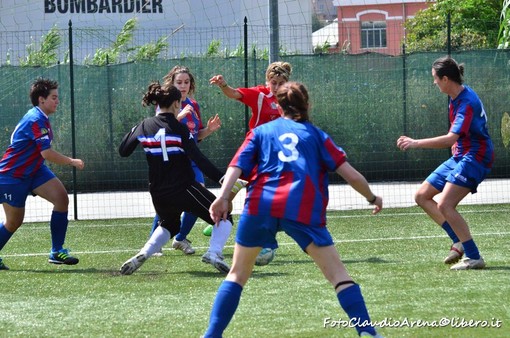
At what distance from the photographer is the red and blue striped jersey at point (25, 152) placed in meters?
8.98

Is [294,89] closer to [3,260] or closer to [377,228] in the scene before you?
[3,260]

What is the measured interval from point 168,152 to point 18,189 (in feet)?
5.70

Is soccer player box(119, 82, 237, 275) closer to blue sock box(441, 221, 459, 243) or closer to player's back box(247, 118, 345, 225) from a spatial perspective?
blue sock box(441, 221, 459, 243)

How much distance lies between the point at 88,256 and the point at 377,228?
3531 mm

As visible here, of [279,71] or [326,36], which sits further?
[326,36]

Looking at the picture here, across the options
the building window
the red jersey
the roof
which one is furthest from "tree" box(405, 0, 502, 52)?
the red jersey

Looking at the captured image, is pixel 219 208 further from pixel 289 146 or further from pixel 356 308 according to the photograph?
pixel 356 308

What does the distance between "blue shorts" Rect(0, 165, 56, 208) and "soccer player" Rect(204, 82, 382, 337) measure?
13.1ft

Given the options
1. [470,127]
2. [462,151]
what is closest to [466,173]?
[462,151]

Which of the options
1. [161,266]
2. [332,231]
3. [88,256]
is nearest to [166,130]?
[161,266]

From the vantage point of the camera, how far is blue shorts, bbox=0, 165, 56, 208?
9.05 metres

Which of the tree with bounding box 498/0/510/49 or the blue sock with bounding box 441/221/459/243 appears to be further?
the tree with bounding box 498/0/510/49

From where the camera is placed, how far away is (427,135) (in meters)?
16.8

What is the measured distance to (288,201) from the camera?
5.42m
